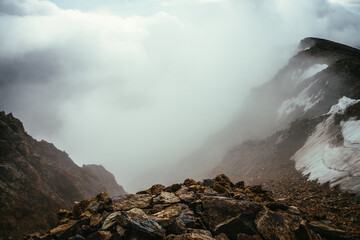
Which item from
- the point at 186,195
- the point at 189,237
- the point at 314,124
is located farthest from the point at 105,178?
the point at 189,237

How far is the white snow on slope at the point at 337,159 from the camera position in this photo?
21.6m

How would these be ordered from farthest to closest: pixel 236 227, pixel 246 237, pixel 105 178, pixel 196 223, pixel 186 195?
1. pixel 105 178
2. pixel 186 195
3. pixel 196 223
4. pixel 236 227
5. pixel 246 237

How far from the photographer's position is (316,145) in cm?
3925

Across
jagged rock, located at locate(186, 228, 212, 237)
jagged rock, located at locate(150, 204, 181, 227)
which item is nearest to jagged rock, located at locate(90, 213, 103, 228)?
jagged rock, located at locate(150, 204, 181, 227)

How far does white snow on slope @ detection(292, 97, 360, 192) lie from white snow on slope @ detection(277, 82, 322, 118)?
26.5 m

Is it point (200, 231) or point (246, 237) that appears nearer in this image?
point (246, 237)

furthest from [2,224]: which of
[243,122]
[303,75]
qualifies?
[243,122]

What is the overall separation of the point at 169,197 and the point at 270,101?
351ft

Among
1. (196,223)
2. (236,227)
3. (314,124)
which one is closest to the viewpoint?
(236,227)

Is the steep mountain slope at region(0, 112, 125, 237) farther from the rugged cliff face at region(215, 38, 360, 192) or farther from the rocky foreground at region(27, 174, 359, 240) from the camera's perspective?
the rugged cliff face at region(215, 38, 360, 192)

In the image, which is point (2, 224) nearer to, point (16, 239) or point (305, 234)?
point (16, 239)

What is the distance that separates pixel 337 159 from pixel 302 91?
56631 mm

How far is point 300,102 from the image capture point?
71.8 meters

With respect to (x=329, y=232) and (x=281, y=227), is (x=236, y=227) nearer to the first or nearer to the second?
(x=281, y=227)
